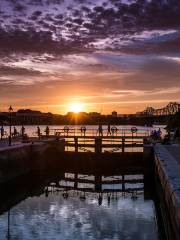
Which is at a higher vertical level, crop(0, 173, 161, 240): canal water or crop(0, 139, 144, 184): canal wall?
crop(0, 139, 144, 184): canal wall

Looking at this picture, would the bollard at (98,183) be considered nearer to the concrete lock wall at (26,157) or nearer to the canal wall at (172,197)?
the concrete lock wall at (26,157)

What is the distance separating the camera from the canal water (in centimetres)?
1744

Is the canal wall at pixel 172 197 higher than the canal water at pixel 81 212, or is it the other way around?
the canal wall at pixel 172 197

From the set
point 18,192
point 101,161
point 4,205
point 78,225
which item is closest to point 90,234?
point 78,225

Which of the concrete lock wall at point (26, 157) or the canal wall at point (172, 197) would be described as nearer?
the canal wall at point (172, 197)

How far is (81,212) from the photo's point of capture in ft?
70.7

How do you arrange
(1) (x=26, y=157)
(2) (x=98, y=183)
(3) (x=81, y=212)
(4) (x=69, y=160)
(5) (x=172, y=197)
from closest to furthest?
(5) (x=172, y=197) < (3) (x=81, y=212) < (2) (x=98, y=183) < (1) (x=26, y=157) < (4) (x=69, y=160)

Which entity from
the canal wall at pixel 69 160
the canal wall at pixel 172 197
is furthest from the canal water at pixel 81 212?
the canal wall at pixel 69 160

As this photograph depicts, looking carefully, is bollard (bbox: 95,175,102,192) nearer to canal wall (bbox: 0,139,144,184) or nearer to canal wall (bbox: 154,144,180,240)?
canal wall (bbox: 0,139,144,184)

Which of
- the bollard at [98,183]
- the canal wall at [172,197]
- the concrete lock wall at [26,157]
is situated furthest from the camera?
the concrete lock wall at [26,157]

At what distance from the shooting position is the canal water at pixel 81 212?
57.2ft

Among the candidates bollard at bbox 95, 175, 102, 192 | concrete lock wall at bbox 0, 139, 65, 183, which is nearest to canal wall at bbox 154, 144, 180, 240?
bollard at bbox 95, 175, 102, 192

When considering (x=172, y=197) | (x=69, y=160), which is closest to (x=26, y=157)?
(x=69, y=160)

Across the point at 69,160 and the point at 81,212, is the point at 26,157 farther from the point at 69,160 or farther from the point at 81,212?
the point at 81,212
